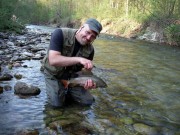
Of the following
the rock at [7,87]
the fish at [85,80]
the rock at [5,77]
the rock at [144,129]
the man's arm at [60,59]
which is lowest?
the rock at [144,129]

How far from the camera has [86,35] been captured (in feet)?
15.3

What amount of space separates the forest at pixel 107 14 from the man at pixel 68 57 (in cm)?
1330

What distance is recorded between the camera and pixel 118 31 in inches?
1395

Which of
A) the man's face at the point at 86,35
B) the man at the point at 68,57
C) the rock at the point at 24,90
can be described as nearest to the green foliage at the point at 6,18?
the rock at the point at 24,90

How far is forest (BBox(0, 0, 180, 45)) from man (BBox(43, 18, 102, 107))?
43.6ft

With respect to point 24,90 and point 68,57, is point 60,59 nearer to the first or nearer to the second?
point 68,57

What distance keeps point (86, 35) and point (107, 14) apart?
40983 millimetres

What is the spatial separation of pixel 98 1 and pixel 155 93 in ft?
170

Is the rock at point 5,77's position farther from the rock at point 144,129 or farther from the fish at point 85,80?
the rock at point 144,129

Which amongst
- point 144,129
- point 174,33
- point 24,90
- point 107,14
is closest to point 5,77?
point 24,90

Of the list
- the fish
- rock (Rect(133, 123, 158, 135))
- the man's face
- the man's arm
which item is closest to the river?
rock (Rect(133, 123, 158, 135))

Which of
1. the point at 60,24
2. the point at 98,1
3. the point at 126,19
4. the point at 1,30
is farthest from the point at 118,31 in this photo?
the point at 60,24

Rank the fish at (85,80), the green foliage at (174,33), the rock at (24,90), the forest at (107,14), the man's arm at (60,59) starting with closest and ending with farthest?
the man's arm at (60,59) < the fish at (85,80) < the rock at (24,90) < the green foliage at (174,33) < the forest at (107,14)

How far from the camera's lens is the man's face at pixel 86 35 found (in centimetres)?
457
